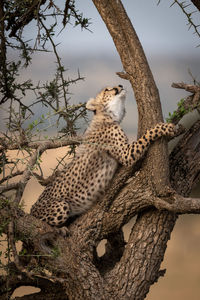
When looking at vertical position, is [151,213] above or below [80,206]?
below

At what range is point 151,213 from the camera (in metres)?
4.26

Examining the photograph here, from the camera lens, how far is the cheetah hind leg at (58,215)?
418 cm

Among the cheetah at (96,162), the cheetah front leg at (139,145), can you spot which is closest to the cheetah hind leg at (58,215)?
the cheetah at (96,162)

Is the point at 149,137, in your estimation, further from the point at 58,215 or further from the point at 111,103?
the point at 58,215

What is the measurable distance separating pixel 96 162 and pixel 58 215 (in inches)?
21.8

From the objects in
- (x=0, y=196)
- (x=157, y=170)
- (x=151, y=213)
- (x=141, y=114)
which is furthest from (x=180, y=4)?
(x=0, y=196)

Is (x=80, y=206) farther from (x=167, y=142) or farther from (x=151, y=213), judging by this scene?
(x=167, y=142)

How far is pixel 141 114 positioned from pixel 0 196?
131 cm

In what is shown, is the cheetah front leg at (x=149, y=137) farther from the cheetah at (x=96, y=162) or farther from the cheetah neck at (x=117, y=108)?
the cheetah neck at (x=117, y=108)

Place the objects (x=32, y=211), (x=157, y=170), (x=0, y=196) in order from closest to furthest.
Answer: (x=0, y=196) < (x=157, y=170) < (x=32, y=211)

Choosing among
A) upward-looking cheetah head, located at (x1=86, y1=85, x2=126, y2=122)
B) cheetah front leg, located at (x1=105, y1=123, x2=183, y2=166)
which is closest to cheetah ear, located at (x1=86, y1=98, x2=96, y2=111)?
upward-looking cheetah head, located at (x1=86, y1=85, x2=126, y2=122)

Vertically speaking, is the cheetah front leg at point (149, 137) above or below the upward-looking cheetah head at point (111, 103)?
below

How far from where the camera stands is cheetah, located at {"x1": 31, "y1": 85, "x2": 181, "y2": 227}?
13.5 ft

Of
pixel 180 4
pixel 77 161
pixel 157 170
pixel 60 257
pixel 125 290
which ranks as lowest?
pixel 125 290
